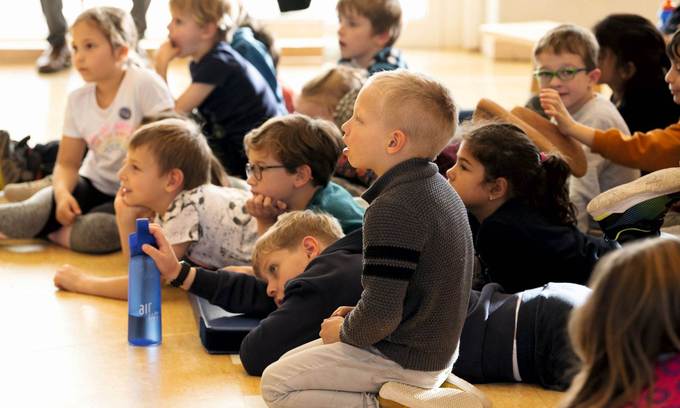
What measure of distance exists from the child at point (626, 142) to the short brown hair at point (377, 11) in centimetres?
137

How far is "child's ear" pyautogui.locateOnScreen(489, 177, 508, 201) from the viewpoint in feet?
8.64

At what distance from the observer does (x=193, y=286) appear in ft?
8.45

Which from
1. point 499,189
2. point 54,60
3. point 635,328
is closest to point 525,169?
point 499,189

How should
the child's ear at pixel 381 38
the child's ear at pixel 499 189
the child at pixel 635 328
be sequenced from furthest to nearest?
1. the child's ear at pixel 381 38
2. the child's ear at pixel 499 189
3. the child at pixel 635 328

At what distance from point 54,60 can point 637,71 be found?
13.2 ft

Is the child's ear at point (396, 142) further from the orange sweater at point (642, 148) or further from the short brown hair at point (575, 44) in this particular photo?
the short brown hair at point (575, 44)

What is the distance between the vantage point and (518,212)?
8.48ft

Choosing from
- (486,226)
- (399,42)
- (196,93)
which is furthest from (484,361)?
(399,42)

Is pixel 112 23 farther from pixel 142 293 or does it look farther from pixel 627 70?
pixel 627 70

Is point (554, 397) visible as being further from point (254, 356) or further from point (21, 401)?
point (21, 401)

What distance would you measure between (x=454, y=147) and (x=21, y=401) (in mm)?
1389

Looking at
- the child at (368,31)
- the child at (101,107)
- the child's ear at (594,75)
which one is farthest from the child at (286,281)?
the child at (368,31)

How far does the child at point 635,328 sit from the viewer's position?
137 cm

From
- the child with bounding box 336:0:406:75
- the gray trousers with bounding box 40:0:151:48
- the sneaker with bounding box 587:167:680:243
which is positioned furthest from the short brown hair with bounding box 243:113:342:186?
the gray trousers with bounding box 40:0:151:48
